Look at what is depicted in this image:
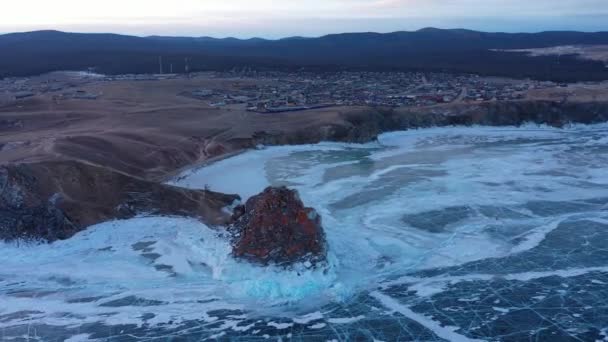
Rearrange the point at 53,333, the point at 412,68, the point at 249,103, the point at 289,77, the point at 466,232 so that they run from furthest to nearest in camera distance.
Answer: the point at 412,68 < the point at 289,77 < the point at 249,103 < the point at 466,232 < the point at 53,333

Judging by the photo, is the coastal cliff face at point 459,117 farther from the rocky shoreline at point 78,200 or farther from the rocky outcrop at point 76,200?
the rocky outcrop at point 76,200

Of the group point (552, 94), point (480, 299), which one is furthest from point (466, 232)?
point (552, 94)

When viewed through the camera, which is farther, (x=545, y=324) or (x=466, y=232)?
(x=466, y=232)

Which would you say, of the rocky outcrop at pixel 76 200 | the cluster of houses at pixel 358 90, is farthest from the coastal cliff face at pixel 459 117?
the rocky outcrop at pixel 76 200

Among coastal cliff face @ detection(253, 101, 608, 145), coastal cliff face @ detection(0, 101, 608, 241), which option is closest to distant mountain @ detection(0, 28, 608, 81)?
coastal cliff face @ detection(253, 101, 608, 145)

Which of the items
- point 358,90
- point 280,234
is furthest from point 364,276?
point 358,90

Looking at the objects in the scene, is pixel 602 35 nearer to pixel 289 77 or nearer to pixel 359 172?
pixel 289 77

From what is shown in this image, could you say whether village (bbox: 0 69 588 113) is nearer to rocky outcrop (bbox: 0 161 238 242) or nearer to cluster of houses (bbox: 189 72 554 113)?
cluster of houses (bbox: 189 72 554 113)
